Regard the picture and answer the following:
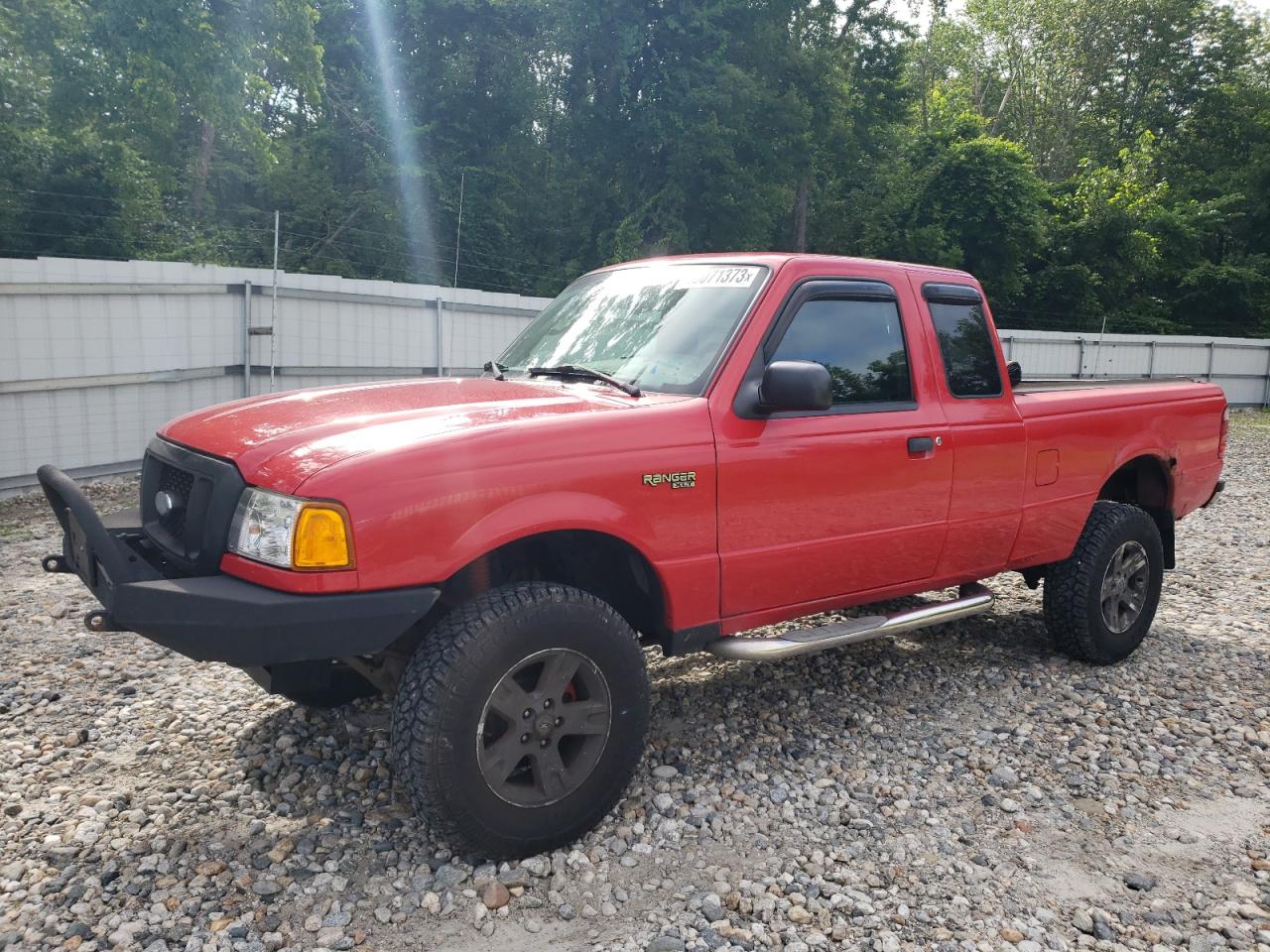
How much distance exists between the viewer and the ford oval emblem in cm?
335

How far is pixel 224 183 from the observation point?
27.6 metres

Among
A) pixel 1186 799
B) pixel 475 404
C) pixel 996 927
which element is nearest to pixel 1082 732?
pixel 1186 799

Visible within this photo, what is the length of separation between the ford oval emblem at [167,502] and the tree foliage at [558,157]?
15.6m

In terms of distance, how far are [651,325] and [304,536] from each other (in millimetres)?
1755

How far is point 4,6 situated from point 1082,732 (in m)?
24.5

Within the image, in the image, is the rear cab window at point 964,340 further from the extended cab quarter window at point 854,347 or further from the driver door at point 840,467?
the extended cab quarter window at point 854,347

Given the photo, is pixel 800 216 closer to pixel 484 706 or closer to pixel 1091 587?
pixel 1091 587

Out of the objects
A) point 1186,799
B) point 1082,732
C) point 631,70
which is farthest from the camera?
point 631,70

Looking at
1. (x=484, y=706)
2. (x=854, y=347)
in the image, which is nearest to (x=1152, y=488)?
(x=854, y=347)

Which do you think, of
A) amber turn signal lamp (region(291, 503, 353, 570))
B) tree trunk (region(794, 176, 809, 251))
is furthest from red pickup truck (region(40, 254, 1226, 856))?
tree trunk (region(794, 176, 809, 251))

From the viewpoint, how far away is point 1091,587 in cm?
512

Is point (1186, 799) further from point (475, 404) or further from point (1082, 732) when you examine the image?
point (475, 404)

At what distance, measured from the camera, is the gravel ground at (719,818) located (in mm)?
2951

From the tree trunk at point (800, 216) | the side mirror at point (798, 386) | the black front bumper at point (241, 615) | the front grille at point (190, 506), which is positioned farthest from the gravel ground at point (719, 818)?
the tree trunk at point (800, 216)
